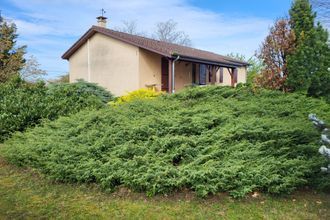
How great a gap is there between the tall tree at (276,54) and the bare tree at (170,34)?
101ft

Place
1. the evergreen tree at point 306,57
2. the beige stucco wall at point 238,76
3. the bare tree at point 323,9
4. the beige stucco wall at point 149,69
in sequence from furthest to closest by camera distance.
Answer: the beige stucco wall at point 238,76 → the beige stucco wall at point 149,69 → the evergreen tree at point 306,57 → the bare tree at point 323,9

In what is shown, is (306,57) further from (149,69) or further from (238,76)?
(238,76)

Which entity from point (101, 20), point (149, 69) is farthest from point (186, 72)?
point (101, 20)

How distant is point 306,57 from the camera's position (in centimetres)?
800

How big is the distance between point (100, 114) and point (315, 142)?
12.7 feet

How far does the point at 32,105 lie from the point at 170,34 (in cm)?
3271

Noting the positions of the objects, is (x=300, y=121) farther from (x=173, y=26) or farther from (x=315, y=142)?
(x=173, y=26)

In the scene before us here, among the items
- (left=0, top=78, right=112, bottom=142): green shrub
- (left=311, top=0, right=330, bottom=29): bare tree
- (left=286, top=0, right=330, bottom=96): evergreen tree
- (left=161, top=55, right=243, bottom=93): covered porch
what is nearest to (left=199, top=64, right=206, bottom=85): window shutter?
(left=161, top=55, right=243, bottom=93): covered porch

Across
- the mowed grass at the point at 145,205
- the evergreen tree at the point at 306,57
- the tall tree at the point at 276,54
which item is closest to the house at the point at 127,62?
the tall tree at the point at 276,54

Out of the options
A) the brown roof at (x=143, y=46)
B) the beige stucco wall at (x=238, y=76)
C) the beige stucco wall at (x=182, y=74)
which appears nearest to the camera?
the brown roof at (x=143, y=46)

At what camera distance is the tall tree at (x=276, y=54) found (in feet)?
27.0

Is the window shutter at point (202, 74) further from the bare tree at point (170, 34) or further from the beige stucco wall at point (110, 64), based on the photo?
the bare tree at point (170, 34)

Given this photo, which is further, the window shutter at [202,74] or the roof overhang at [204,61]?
the window shutter at [202,74]

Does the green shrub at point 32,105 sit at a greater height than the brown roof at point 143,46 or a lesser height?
lesser
